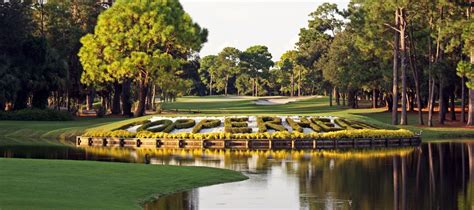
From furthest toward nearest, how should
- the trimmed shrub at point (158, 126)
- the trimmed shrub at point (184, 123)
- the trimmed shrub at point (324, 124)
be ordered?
1. the trimmed shrub at point (184, 123)
2. the trimmed shrub at point (158, 126)
3. the trimmed shrub at point (324, 124)

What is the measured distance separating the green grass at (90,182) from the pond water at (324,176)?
1244mm

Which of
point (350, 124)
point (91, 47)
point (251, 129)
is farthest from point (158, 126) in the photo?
point (91, 47)

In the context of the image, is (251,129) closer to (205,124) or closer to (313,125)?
(205,124)

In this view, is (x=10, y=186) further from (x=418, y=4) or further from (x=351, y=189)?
(x=418, y=4)

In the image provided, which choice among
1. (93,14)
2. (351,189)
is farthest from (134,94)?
(351,189)

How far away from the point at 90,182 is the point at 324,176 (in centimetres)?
1191

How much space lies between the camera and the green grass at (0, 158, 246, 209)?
26062mm

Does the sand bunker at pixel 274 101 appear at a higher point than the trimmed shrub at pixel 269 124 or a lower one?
higher

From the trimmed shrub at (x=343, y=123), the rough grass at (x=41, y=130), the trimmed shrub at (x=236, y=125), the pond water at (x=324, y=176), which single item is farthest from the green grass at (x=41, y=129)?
the trimmed shrub at (x=343, y=123)

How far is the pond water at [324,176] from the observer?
2914 centimetres

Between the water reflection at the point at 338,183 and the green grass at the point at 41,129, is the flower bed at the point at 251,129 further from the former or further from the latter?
the water reflection at the point at 338,183

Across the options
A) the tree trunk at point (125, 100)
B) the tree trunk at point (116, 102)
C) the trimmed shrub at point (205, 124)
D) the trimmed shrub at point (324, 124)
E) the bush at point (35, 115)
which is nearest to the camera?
the trimmed shrub at point (324, 124)

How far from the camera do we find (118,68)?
280ft

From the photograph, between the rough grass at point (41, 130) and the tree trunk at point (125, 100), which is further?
the tree trunk at point (125, 100)
